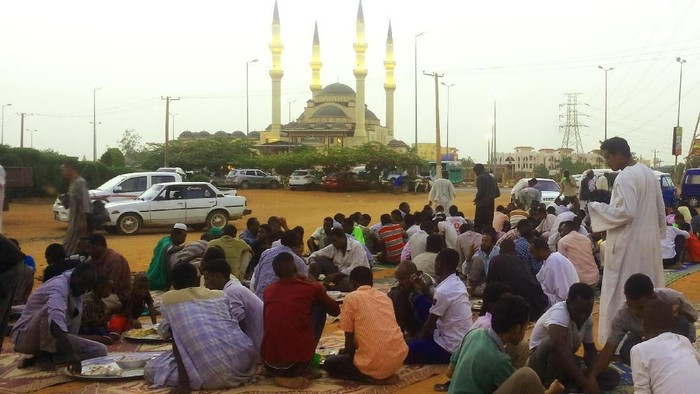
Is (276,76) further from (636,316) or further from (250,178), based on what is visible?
(636,316)

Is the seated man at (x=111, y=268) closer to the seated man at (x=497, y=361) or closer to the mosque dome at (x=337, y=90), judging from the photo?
the seated man at (x=497, y=361)

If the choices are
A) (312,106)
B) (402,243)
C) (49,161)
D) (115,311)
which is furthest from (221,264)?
(312,106)

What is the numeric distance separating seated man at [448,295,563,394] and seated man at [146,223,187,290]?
6629 millimetres

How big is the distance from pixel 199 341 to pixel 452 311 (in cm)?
216

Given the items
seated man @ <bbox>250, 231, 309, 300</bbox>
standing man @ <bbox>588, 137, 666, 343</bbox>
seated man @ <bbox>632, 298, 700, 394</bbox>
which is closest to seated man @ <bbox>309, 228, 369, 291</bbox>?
seated man @ <bbox>250, 231, 309, 300</bbox>

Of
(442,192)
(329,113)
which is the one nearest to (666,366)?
(442,192)

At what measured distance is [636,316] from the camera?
18.5 feet

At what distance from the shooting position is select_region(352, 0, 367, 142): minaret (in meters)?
66.3

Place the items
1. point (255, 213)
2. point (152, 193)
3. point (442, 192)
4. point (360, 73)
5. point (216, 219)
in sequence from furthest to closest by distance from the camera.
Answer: point (360, 73), point (255, 213), point (216, 219), point (152, 193), point (442, 192)

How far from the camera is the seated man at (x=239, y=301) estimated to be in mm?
6445

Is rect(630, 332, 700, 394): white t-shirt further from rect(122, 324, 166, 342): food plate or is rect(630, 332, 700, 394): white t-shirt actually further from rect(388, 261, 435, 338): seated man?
rect(122, 324, 166, 342): food plate

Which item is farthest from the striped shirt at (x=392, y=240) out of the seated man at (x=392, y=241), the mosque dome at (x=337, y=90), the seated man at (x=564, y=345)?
the mosque dome at (x=337, y=90)

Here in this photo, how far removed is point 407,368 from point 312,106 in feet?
232

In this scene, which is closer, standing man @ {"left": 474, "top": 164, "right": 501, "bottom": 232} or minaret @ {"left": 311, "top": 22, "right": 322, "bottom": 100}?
standing man @ {"left": 474, "top": 164, "right": 501, "bottom": 232}
